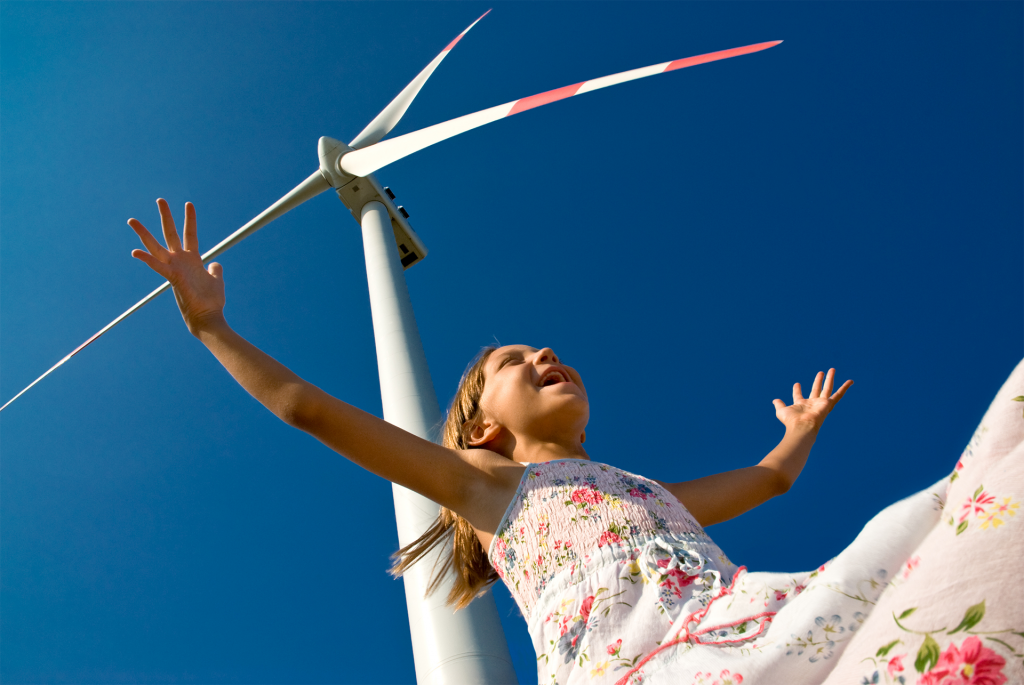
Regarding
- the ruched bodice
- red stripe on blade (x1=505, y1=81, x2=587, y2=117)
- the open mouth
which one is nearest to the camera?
the ruched bodice

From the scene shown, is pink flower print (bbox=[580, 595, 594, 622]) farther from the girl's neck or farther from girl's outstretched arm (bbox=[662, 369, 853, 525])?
girl's outstretched arm (bbox=[662, 369, 853, 525])

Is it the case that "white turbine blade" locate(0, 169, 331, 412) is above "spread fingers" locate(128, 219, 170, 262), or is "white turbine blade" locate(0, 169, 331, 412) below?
above

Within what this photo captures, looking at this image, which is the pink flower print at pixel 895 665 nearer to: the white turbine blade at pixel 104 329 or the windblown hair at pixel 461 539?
the windblown hair at pixel 461 539

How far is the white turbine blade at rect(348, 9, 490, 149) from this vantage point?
12.9 m

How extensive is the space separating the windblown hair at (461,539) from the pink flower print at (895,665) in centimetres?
235

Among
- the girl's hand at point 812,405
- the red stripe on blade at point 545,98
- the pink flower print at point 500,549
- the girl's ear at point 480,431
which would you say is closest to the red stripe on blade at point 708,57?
the red stripe on blade at point 545,98

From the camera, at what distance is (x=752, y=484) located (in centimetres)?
387

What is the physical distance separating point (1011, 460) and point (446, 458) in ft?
7.49

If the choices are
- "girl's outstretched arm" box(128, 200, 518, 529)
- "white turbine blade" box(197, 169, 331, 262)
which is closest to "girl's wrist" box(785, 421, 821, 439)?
"girl's outstretched arm" box(128, 200, 518, 529)

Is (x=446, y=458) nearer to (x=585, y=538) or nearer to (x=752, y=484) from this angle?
(x=585, y=538)

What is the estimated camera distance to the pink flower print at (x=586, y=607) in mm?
2316

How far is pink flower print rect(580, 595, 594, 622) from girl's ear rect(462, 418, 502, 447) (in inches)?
58.7

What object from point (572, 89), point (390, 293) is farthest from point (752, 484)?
point (390, 293)

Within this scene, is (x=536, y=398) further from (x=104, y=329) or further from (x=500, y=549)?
(x=104, y=329)
